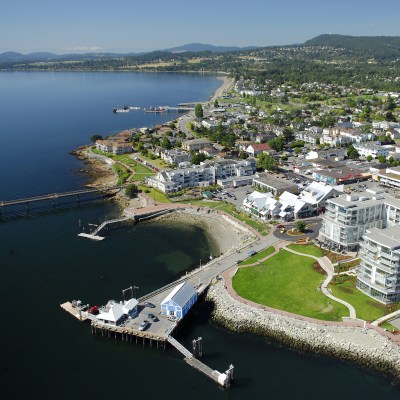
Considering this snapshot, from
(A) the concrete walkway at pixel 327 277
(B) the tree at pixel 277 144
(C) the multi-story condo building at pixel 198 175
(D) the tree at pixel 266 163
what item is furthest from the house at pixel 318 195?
(B) the tree at pixel 277 144

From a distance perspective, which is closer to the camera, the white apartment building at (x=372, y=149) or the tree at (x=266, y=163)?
the tree at (x=266, y=163)

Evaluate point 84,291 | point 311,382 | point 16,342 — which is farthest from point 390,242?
point 16,342

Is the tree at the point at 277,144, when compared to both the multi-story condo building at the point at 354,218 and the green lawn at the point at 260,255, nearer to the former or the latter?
the multi-story condo building at the point at 354,218

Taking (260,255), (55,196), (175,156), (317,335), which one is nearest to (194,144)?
(175,156)

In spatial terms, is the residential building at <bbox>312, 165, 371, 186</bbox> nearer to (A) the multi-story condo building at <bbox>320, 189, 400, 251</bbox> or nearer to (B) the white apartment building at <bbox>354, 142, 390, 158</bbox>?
(B) the white apartment building at <bbox>354, 142, 390, 158</bbox>

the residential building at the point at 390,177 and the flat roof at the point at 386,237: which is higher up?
the flat roof at the point at 386,237

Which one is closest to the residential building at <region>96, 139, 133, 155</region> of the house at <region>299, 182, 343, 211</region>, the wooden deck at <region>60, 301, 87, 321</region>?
the house at <region>299, 182, 343, 211</region>
